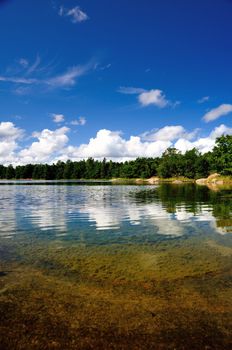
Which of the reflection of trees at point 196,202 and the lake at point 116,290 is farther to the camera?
the reflection of trees at point 196,202

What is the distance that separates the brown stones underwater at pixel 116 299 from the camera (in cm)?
499

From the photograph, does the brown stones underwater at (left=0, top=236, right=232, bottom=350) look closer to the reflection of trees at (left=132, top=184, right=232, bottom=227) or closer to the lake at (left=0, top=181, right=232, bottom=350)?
the lake at (left=0, top=181, right=232, bottom=350)

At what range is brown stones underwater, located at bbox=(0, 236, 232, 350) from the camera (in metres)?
4.99

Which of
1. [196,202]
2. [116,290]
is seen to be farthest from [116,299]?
[196,202]

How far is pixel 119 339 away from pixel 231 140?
10599 centimetres

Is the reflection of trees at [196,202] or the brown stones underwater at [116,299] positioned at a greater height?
the reflection of trees at [196,202]

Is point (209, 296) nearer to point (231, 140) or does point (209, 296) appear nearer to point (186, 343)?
point (186, 343)

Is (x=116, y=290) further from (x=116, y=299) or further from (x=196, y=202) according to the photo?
(x=196, y=202)

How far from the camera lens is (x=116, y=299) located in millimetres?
6594

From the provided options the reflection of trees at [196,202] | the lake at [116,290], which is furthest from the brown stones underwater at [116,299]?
the reflection of trees at [196,202]

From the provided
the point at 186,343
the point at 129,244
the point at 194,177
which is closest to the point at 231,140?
the point at 194,177

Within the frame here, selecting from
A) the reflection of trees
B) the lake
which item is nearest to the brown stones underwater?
the lake

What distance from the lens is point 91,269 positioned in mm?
8898

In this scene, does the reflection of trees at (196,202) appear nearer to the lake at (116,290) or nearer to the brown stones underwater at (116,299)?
the lake at (116,290)
